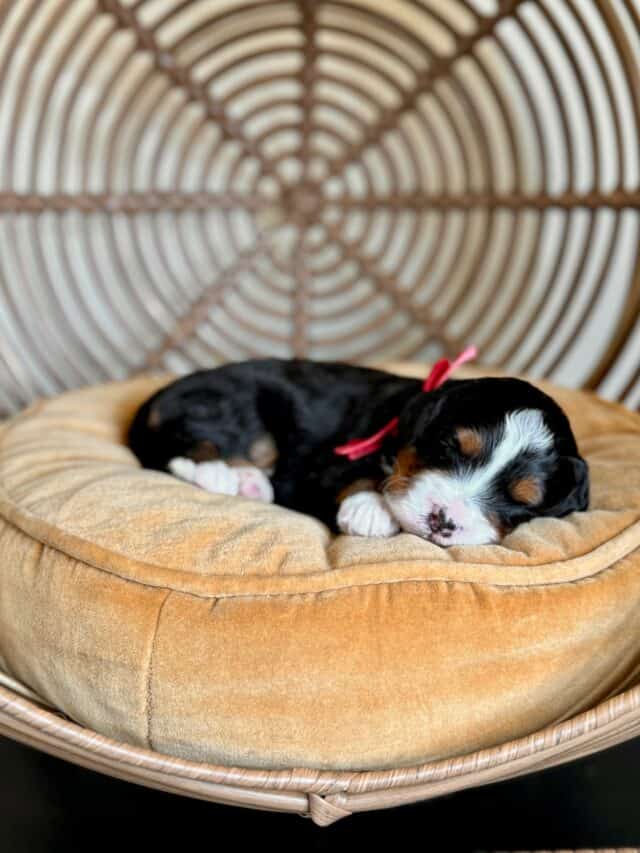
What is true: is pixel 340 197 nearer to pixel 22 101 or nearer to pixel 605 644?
pixel 22 101

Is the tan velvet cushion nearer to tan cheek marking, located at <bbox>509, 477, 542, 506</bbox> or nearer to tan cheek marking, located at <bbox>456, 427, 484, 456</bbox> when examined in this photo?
tan cheek marking, located at <bbox>509, 477, 542, 506</bbox>

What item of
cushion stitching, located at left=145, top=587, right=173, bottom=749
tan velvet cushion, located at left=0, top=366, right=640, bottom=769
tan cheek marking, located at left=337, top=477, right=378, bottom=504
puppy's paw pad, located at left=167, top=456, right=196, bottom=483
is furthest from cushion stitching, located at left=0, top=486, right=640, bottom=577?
tan cheek marking, located at left=337, top=477, right=378, bottom=504

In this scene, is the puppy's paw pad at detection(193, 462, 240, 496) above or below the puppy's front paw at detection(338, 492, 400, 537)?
below

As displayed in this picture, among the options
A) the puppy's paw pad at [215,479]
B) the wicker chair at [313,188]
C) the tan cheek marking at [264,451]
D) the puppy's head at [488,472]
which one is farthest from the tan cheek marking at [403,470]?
the wicker chair at [313,188]

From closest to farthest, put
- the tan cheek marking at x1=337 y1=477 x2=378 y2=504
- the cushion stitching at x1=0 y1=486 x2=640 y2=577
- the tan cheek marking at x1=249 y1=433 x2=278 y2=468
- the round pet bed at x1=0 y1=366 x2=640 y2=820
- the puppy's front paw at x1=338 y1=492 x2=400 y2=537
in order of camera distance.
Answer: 1. the round pet bed at x1=0 y1=366 x2=640 y2=820
2. the cushion stitching at x1=0 y1=486 x2=640 y2=577
3. the puppy's front paw at x1=338 y1=492 x2=400 y2=537
4. the tan cheek marking at x1=337 y1=477 x2=378 y2=504
5. the tan cheek marking at x1=249 y1=433 x2=278 y2=468

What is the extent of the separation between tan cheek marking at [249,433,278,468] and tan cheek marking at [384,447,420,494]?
1.99 feet

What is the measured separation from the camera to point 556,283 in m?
3.24

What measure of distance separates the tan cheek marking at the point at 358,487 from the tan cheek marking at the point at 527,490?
398 mm

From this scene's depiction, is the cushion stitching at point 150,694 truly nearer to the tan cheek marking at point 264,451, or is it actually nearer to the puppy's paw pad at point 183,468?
the puppy's paw pad at point 183,468

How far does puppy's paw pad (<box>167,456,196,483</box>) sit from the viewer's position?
2293 mm

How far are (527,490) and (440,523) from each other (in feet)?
0.70

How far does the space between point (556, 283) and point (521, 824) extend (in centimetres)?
192

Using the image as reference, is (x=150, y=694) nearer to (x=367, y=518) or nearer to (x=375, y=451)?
(x=367, y=518)

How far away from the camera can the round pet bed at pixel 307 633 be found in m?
1.48
